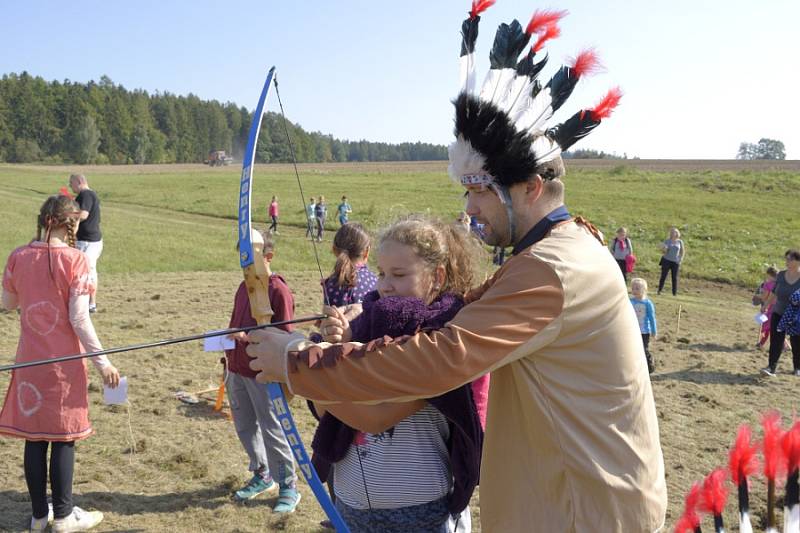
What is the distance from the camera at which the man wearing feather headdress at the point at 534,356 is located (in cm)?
182

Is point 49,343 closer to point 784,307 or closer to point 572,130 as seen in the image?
point 572,130

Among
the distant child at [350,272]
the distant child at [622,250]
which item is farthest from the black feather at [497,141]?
the distant child at [622,250]

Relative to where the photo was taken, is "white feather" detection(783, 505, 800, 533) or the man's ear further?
the man's ear

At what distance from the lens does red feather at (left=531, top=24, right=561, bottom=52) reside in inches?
90.4

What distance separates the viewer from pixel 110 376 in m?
4.28

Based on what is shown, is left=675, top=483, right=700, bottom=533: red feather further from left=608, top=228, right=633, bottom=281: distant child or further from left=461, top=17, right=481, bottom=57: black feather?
left=608, top=228, right=633, bottom=281: distant child

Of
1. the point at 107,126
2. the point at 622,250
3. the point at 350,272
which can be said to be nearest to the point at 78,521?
the point at 350,272

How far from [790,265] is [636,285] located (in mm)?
2472

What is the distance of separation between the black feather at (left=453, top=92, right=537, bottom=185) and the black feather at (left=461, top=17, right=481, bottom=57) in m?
0.21

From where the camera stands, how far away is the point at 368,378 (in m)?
1.85

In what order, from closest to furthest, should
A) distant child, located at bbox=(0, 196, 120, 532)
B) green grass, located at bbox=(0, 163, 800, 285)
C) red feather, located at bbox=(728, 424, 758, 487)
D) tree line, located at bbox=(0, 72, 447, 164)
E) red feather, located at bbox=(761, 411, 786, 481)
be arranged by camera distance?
red feather, located at bbox=(761, 411, 786, 481)
red feather, located at bbox=(728, 424, 758, 487)
distant child, located at bbox=(0, 196, 120, 532)
green grass, located at bbox=(0, 163, 800, 285)
tree line, located at bbox=(0, 72, 447, 164)

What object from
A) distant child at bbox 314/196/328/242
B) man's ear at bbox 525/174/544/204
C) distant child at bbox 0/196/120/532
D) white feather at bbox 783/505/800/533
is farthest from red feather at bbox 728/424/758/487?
distant child at bbox 314/196/328/242

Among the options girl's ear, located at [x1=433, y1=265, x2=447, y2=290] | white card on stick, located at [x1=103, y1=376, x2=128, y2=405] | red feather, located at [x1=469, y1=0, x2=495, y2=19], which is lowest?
white card on stick, located at [x1=103, y1=376, x2=128, y2=405]

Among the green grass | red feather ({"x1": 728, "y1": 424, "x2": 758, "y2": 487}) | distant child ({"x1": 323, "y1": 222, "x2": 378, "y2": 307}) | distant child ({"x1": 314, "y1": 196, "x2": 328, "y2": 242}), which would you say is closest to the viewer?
red feather ({"x1": 728, "y1": 424, "x2": 758, "y2": 487})
